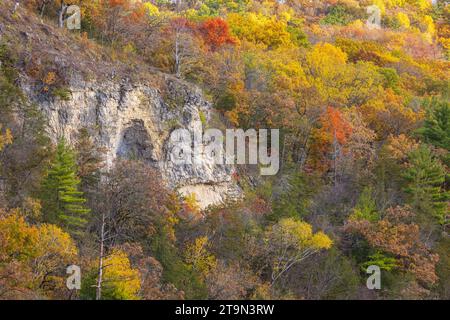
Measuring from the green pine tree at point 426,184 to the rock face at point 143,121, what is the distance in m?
10.2

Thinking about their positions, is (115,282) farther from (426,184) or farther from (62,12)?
(426,184)

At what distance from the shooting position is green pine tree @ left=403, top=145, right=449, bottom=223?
34.9 m

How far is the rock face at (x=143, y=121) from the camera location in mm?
31422

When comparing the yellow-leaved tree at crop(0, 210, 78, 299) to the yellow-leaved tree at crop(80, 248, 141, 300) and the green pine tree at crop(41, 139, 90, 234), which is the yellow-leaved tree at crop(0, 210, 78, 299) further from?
the green pine tree at crop(41, 139, 90, 234)

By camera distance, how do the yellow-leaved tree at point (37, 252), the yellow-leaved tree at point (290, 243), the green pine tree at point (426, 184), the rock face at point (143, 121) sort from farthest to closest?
the green pine tree at point (426, 184) → the rock face at point (143, 121) → the yellow-leaved tree at point (290, 243) → the yellow-leaved tree at point (37, 252)

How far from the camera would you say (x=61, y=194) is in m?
26.8

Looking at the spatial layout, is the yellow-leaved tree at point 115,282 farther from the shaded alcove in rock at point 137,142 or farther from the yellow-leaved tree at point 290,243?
the shaded alcove in rock at point 137,142

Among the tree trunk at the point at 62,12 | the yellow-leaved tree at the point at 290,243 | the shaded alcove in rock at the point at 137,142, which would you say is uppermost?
the tree trunk at the point at 62,12

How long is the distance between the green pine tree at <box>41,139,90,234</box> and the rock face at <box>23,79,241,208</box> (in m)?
3.76

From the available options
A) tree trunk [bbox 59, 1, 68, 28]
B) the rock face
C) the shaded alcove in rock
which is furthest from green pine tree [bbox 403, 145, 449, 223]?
tree trunk [bbox 59, 1, 68, 28]

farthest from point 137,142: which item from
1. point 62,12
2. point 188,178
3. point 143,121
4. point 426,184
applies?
point 426,184

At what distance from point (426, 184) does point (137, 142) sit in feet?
54.7

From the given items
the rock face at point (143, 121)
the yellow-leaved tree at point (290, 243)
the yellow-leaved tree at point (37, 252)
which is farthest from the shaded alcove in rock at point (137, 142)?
the yellow-leaved tree at point (37, 252)
